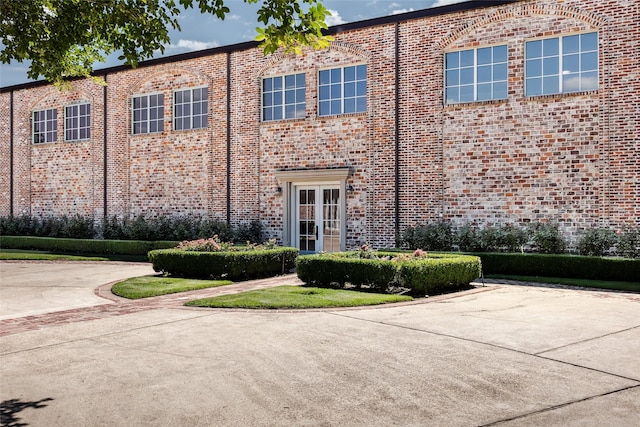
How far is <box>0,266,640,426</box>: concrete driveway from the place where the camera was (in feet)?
16.4

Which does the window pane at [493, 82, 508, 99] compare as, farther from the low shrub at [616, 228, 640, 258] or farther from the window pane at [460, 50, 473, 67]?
the low shrub at [616, 228, 640, 258]

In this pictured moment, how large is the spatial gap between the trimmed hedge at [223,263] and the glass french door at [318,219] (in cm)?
422

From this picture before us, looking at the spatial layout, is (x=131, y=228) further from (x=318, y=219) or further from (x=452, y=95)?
(x=452, y=95)

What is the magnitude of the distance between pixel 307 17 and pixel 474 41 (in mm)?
11663

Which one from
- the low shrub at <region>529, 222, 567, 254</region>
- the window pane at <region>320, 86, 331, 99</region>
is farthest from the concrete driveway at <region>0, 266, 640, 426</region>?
the window pane at <region>320, 86, 331, 99</region>

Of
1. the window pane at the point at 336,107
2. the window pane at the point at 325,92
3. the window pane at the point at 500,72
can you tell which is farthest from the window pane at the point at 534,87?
the window pane at the point at 325,92

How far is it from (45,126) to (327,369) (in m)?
25.7

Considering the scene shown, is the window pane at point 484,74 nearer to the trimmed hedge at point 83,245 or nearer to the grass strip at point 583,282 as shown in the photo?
the grass strip at point 583,282

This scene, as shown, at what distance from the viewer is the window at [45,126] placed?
2738cm

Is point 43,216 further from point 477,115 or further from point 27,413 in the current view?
point 27,413

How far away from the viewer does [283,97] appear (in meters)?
20.9

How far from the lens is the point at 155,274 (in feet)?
51.1

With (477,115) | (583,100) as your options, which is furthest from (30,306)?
(583,100)

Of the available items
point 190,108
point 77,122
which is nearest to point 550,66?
point 190,108
